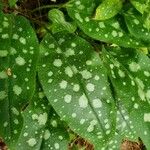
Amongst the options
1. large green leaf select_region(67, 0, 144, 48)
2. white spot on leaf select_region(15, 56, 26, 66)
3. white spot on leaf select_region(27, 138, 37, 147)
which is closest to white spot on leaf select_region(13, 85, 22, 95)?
white spot on leaf select_region(15, 56, 26, 66)

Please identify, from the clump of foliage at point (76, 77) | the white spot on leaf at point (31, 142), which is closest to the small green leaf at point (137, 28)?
the clump of foliage at point (76, 77)

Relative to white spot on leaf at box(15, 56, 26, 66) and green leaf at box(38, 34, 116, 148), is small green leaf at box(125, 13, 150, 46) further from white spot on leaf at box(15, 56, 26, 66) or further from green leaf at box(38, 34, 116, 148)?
white spot on leaf at box(15, 56, 26, 66)

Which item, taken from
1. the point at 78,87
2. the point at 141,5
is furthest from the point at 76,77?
the point at 141,5

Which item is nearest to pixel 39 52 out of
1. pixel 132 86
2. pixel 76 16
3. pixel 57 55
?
pixel 57 55

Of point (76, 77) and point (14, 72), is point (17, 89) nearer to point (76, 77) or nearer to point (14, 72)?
point (14, 72)

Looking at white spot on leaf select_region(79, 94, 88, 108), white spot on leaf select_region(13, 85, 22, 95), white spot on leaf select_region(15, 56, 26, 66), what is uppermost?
white spot on leaf select_region(15, 56, 26, 66)

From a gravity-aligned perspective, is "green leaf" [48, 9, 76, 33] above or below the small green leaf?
above

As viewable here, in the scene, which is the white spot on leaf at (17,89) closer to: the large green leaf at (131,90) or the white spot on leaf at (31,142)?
the white spot on leaf at (31,142)
